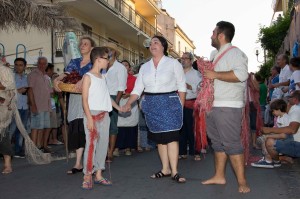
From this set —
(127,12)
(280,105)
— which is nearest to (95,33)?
(127,12)

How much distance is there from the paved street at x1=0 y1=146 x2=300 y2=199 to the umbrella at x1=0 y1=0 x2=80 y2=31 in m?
2.46

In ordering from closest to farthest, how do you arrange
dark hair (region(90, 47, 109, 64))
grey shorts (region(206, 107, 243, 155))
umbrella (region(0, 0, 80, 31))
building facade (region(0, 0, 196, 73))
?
grey shorts (region(206, 107, 243, 155)), dark hair (region(90, 47, 109, 64)), umbrella (region(0, 0, 80, 31)), building facade (region(0, 0, 196, 73))

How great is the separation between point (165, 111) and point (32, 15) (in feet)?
10.2

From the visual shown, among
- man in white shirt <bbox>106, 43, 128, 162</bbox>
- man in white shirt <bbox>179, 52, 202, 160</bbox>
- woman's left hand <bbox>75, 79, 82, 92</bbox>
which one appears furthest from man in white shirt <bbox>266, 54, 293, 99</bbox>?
woman's left hand <bbox>75, 79, 82, 92</bbox>

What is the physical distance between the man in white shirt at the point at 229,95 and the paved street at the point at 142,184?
398 mm

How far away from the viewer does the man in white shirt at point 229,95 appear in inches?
198

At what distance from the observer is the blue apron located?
19.1 feet

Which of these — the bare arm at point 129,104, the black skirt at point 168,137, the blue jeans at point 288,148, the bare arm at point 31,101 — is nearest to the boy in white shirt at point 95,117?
the bare arm at point 129,104

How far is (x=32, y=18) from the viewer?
7.45 meters

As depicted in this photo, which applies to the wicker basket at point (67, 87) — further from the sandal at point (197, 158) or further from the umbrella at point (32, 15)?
the sandal at point (197, 158)

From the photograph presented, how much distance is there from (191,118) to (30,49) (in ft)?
44.4

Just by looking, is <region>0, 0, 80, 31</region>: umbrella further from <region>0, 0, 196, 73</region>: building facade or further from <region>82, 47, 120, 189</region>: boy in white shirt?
<region>82, 47, 120, 189</region>: boy in white shirt

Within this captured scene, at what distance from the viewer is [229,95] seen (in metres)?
5.16

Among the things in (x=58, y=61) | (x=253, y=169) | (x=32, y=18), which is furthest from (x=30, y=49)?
(x=253, y=169)
